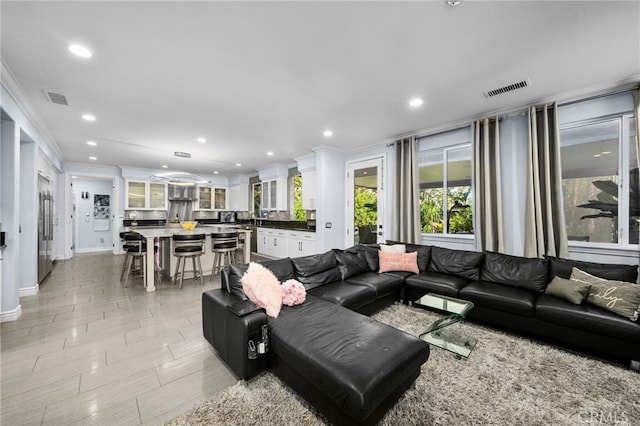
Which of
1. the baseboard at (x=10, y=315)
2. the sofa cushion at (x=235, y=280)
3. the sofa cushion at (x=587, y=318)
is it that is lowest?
the baseboard at (x=10, y=315)

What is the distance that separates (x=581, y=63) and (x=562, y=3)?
1153mm

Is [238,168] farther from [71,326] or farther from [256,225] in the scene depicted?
[71,326]

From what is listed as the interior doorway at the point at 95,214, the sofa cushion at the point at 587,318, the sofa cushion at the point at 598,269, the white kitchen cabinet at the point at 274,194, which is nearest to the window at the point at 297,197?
the white kitchen cabinet at the point at 274,194

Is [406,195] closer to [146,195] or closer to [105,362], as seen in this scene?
[105,362]

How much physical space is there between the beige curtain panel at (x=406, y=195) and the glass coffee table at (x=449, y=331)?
1912 millimetres

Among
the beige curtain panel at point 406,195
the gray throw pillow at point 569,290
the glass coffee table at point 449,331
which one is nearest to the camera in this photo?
the glass coffee table at point 449,331

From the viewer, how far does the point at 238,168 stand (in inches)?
320

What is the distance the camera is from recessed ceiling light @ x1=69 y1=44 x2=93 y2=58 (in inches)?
86.1

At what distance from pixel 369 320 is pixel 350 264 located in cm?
161

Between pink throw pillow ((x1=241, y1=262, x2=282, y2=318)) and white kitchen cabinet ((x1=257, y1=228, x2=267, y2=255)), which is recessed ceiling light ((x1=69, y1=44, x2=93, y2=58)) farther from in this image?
white kitchen cabinet ((x1=257, y1=228, x2=267, y2=255))

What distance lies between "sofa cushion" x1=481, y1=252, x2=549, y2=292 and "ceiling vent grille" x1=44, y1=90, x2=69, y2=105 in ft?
19.5

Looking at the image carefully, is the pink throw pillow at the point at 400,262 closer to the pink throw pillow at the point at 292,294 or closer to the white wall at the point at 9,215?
the pink throw pillow at the point at 292,294

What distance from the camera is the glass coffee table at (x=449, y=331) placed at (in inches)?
92.3

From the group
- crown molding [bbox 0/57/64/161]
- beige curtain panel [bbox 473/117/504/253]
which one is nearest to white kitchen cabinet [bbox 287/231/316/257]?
beige curtain panel [bbox 473/117/504/253]
